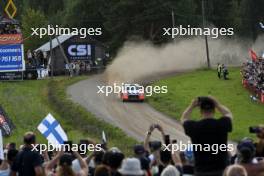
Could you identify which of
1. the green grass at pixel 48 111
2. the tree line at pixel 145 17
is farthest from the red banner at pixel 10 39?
the tree line at pixel 145 17

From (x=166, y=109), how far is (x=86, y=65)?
24870mm

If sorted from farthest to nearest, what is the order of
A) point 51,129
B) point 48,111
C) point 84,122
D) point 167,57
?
point 167,57 → point 48,111 → point 84,122 → point 51,129

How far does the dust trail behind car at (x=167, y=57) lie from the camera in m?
64.6

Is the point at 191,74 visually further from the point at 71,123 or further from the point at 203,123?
the point at 203,123

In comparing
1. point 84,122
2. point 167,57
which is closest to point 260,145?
point 84,122

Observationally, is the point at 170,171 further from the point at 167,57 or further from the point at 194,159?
the point at 167,57

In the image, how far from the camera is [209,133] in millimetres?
10109

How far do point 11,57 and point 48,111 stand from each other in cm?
1456

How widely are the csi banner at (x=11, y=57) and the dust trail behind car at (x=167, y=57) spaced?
97.9 ft

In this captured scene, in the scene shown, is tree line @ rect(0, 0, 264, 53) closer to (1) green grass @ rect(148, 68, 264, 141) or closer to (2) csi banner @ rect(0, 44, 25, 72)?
(1) green grass @ rect(148, 68, 264, 141)

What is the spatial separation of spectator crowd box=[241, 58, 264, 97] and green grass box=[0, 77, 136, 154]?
36.6 feet

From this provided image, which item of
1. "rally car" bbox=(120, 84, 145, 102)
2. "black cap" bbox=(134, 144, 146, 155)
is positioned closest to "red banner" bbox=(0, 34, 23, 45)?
"rally car" bbox=(120, 84, 145, 102)

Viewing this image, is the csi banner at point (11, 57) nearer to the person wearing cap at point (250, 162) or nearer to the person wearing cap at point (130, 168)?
the person wearing cap at point (130, 168)

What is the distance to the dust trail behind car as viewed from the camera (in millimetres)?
64562
